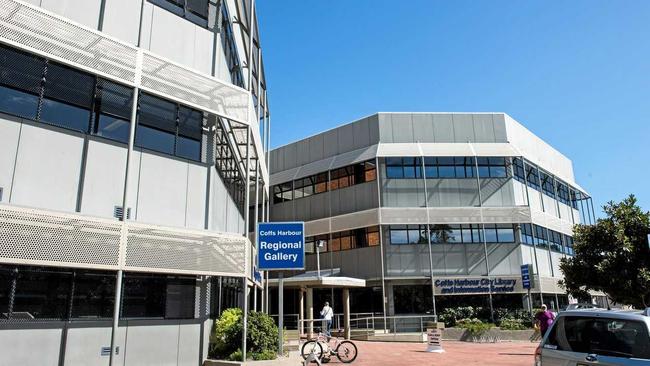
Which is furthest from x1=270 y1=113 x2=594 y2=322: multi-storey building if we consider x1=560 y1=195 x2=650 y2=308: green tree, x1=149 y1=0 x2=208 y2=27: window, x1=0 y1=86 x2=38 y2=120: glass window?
x1=0 y1=86 x2=38 y2=120: glass window

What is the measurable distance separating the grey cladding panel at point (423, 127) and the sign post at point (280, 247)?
1970 centimetres

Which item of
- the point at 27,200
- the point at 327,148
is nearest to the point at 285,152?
the point at 327,148

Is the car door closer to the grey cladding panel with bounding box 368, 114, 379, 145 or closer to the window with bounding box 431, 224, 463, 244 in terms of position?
the window with bounding box 431, 224, 463, 244

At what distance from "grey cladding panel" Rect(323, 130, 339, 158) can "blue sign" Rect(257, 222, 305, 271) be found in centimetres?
2081

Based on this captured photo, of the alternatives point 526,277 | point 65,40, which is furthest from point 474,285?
point 65,40

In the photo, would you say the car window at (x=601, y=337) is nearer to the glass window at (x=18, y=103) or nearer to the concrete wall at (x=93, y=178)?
the concrete wall at (x=93, y=178)

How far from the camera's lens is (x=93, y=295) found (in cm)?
1133

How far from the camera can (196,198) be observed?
14.0 metres

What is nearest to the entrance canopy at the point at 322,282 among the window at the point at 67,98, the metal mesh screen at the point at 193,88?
the metal mesh screen at the point at 193,88

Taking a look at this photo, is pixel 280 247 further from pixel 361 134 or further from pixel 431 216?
pixel 361 134

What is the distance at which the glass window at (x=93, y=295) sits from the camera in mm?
11047

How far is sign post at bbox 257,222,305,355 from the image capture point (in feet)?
43.4

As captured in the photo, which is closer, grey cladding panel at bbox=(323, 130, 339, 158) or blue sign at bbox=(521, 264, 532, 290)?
blue sign at bbox=(521, 264, 532, 290)

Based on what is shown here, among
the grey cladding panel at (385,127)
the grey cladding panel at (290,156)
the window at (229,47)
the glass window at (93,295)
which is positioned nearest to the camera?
the glass window at (93,295)
